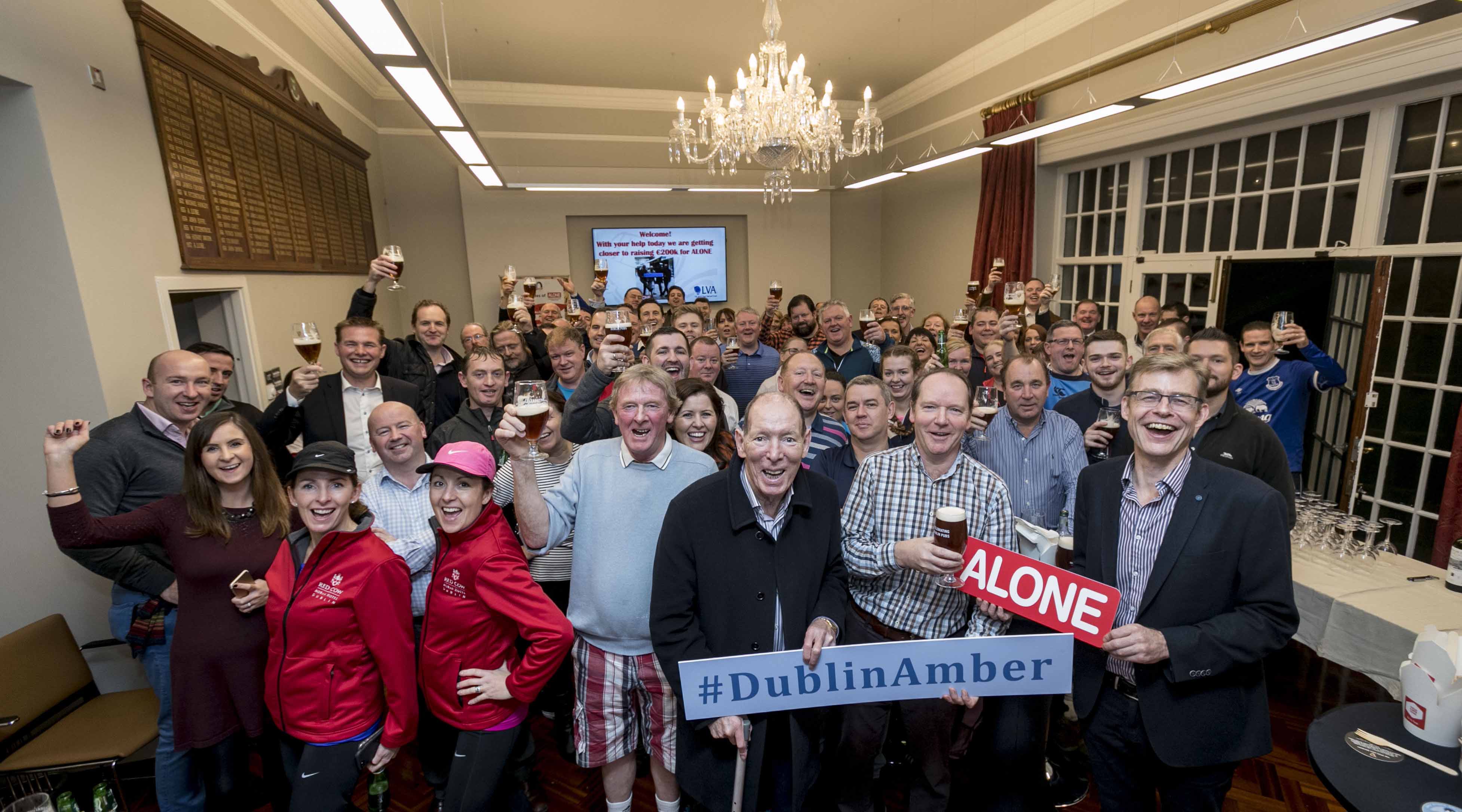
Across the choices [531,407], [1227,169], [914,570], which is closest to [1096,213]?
[1227,169]

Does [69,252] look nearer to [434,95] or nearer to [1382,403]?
[434,95]

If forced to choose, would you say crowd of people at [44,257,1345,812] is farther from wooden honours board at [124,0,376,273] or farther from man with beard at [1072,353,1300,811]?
wooden honours board at [124,0,376,273]

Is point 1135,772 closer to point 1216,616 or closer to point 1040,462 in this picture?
point 1216,616

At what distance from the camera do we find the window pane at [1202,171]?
514cm

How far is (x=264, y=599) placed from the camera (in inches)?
75.4

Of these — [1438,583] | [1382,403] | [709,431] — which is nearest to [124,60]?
[709,431]

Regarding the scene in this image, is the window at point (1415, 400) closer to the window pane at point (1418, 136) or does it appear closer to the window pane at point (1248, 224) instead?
the window pane at point (1418, 136)

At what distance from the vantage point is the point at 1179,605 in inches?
62.9

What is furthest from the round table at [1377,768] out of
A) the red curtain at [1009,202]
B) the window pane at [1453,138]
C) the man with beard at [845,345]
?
the red curtain at [1009,202]

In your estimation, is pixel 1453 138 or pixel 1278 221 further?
pixel 1278 221

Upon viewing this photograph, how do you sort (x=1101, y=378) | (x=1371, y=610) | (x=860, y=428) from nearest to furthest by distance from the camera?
1. (x=1371, y=610)
2. (x=860, y=428)
3. (x=1101, y=378)

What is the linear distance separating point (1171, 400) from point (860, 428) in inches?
41.0

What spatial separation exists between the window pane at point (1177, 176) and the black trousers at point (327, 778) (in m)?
6.84

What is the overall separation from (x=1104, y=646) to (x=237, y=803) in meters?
2.70
